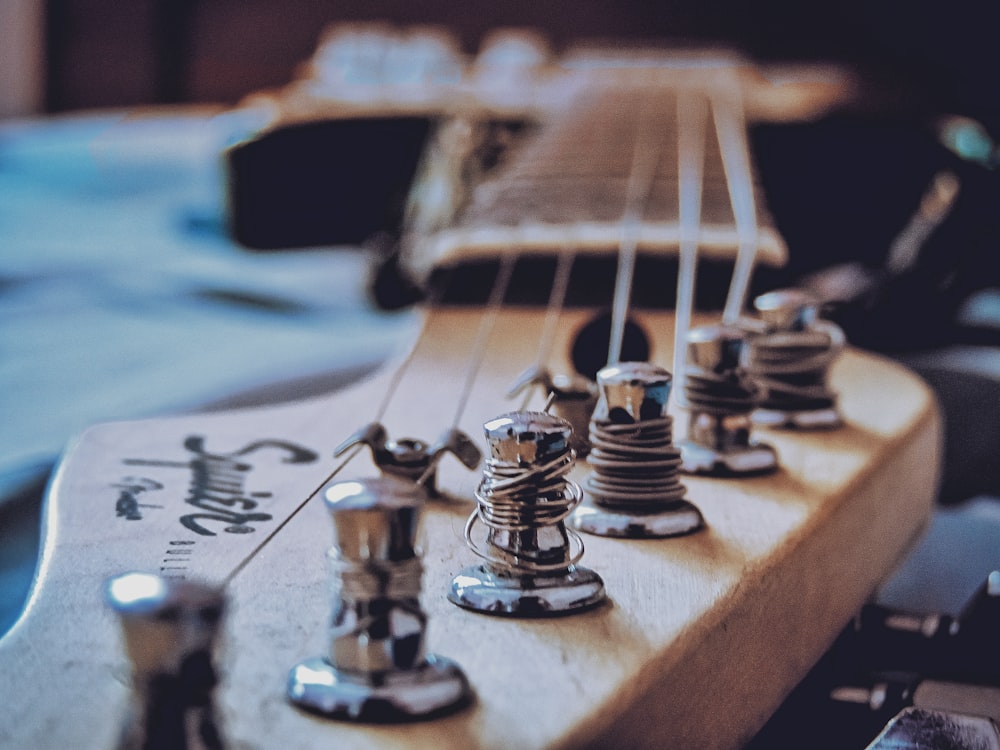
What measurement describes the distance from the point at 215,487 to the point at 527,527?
0.95ft

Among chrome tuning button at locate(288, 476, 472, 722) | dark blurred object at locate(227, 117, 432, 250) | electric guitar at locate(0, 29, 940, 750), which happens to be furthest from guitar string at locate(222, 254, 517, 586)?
dark blurred object at locate(227, 117, 432, 250)

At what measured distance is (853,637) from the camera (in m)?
0.82

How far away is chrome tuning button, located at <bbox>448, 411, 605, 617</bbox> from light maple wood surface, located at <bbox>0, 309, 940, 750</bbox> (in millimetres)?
12

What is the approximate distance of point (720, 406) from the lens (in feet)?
→ 2.76

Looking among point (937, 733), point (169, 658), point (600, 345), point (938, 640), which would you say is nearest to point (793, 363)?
point (600, 345)

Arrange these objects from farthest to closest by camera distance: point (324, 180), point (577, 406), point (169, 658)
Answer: point (324, 180) < point (577, 406) < point (169, 658)

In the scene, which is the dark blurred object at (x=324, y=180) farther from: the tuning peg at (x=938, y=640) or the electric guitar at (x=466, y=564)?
the tuning peg at (x=938, y=640)

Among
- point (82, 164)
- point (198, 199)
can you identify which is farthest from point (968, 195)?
point (82, 164)

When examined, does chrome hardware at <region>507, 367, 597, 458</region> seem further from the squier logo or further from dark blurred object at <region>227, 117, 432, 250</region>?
dark blurred object at <region>227, 117, 432, 250</region>

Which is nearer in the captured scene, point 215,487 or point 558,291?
point 215,487

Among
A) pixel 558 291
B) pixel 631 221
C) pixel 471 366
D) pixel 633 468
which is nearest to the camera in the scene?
pixel 633 468

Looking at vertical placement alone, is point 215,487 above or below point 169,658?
below

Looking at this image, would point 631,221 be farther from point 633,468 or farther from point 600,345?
point 633,468

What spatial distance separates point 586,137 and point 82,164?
138cm
